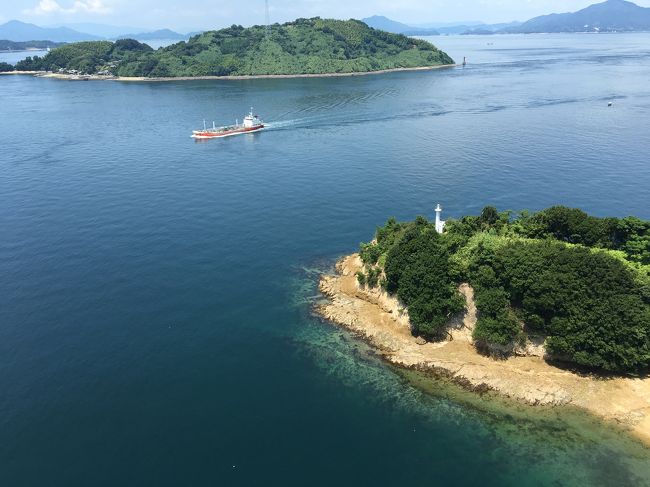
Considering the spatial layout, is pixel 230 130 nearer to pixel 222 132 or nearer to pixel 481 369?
pixel 222 132

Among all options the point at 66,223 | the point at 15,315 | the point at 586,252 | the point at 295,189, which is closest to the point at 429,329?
the point at 586,252

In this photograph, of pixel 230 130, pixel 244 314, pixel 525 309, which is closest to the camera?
pixel 525 309

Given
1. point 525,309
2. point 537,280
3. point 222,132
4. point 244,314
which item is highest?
point 222,132

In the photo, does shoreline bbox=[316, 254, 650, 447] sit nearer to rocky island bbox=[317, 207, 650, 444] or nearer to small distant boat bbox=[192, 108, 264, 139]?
rocky island bbox=[317, 207, 650, 444]

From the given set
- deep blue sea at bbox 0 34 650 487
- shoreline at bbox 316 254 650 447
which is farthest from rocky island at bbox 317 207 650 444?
deep blue sea at bbox 0 34 650 487

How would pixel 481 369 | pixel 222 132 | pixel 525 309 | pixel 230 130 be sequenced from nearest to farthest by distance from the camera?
pixel 481 369 < pixel 525 309 < pixel 222 132 < pixel 230 130

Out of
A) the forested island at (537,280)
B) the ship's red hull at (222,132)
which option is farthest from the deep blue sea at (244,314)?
the forested island at (537,280)

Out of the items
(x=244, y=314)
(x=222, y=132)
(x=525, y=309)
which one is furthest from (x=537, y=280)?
(x=222, y=132)
